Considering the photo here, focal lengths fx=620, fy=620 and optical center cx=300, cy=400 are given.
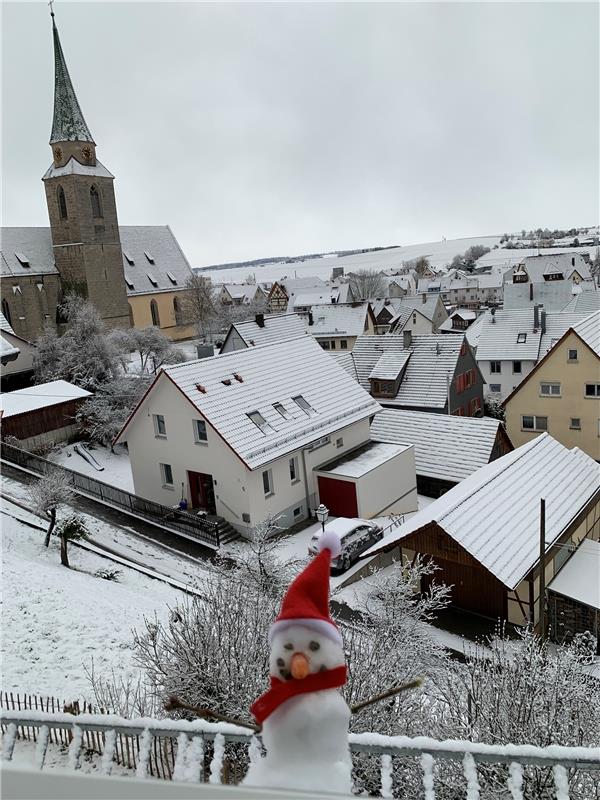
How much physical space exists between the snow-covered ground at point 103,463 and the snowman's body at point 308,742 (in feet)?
77.9

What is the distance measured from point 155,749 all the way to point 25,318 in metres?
49.7

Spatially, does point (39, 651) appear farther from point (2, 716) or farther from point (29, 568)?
point (2, 716)

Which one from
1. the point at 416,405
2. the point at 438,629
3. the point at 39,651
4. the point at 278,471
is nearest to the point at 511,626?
the point at 438,629

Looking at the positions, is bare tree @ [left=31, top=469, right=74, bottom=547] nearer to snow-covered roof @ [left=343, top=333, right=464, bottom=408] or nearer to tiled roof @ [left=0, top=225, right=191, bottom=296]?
snow-covered roof @ [left=343, top=333, right=464, bottom=408]

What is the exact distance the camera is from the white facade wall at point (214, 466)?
20.0 meters

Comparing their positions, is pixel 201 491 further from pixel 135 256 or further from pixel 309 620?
pixel 135 256

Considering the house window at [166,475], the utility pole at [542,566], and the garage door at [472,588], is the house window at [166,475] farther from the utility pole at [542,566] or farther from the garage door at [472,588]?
the utility pole at [542,566]

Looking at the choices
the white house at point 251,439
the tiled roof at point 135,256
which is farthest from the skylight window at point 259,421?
the tiled roof at point 135,256

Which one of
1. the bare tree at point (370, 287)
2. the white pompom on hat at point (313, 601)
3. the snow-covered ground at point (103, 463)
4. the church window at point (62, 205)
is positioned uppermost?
the church window at point (62, 205)

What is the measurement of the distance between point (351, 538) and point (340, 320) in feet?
130

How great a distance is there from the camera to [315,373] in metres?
25.0

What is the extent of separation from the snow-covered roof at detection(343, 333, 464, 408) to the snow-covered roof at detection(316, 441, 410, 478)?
693 centimetres

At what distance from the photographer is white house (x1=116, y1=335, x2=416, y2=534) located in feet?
66.1

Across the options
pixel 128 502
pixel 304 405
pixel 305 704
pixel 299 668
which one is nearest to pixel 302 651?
pixel 299 668
